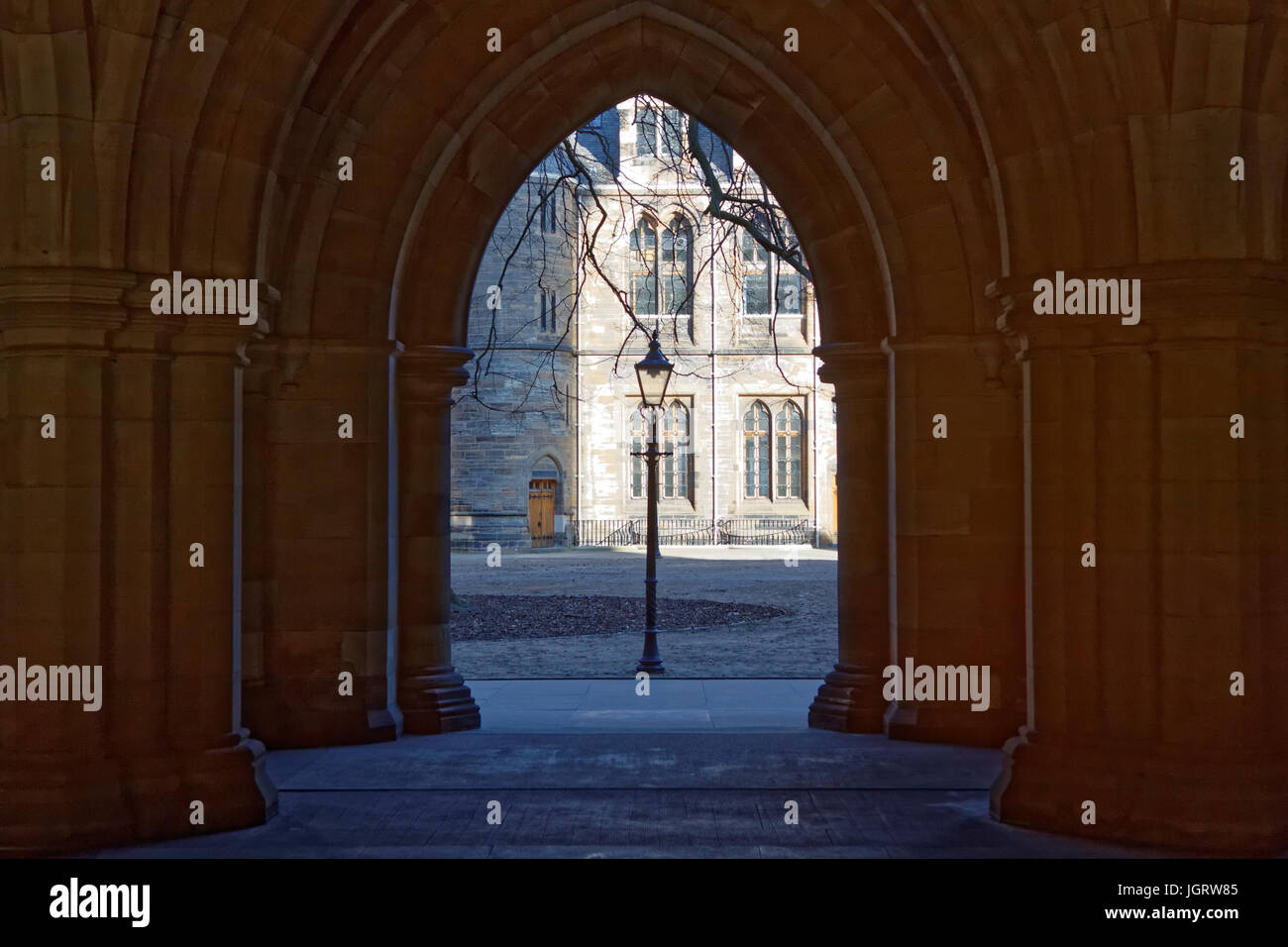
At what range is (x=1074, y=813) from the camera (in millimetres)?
5562

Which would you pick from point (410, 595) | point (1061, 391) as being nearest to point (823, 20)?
point (1061, 391)

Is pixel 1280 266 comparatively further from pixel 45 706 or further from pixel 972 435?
pixel 45 706

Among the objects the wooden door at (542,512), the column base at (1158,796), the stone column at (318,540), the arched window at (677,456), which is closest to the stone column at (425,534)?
the stone column at (318,540)

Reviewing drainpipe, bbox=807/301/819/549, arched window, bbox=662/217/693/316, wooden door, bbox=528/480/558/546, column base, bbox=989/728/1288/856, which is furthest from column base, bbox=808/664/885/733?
wooden door, bbox=528/480/558/546

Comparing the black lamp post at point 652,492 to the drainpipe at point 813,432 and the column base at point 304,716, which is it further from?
the drainpipe at point 813,432

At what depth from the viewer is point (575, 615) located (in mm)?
17844

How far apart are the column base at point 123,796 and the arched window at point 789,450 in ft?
98.2

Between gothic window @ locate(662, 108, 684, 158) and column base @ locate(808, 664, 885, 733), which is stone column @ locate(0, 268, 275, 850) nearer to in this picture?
column base @ locate(808, 664, 885, 733)

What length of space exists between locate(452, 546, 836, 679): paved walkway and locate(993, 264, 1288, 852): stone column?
250 inches

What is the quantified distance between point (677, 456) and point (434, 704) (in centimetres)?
2689

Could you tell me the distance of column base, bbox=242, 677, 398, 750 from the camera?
8.08m

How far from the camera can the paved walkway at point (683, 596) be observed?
43.3 ft

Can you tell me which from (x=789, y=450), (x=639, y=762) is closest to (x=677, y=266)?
(x=789, y=450)

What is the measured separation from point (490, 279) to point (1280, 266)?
28.8 meters
